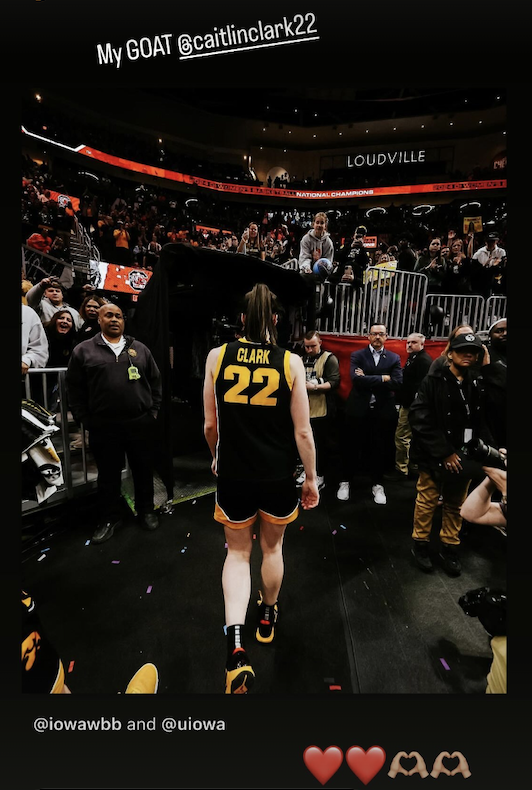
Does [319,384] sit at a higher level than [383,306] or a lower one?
lower

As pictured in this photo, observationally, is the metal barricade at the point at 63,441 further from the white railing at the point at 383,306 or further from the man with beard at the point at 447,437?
the white railing at the point at 383,306

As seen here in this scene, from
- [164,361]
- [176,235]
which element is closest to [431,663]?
[164,361]

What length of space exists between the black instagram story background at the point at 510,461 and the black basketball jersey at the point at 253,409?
81 centimetres

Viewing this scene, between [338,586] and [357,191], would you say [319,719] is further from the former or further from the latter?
[357,191]

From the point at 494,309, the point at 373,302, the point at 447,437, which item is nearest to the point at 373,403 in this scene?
the point at 447,437

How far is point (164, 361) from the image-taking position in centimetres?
310

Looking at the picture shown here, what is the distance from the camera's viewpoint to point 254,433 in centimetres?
158

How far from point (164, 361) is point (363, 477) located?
9.65 ft

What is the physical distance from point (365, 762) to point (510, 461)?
1.12 m

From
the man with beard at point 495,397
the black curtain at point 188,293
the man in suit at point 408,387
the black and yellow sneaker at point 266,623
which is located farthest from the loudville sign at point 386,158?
the black and yellow sneaker at point 266,623

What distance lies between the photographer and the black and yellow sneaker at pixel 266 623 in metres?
1.87

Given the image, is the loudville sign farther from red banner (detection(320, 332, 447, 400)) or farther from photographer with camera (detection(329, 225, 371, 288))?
red banner (detection(320, 332, 447, 400))

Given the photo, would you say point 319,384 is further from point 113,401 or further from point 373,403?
point 113,401

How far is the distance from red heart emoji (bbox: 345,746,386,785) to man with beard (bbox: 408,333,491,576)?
1.68m
